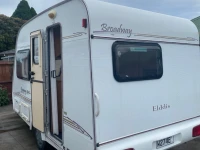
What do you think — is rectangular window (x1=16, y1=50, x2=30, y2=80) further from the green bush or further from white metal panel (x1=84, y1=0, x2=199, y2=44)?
the green bush

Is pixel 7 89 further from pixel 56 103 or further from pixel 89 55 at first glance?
pixel 89 55

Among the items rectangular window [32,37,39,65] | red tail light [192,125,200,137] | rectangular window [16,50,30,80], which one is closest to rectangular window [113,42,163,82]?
red tail light [192,125,200,137]

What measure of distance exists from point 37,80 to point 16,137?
84.1 inches

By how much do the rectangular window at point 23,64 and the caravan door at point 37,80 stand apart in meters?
0.52

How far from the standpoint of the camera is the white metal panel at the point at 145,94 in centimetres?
263

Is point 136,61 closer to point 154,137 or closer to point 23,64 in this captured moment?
point 154,137

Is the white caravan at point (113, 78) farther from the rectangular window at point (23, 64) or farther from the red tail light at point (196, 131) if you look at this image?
the rectangular window at point (23, 64)

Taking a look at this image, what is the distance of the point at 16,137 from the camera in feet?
17.4

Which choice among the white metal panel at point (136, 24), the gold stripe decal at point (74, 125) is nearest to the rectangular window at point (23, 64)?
the gold stripe decal at point (74, 125)

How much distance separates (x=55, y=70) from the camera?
378 centimetres

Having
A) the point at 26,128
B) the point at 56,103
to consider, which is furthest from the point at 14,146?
the point at 56,103

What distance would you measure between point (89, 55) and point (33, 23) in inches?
87.5

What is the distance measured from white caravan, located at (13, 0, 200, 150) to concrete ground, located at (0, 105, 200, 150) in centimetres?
87

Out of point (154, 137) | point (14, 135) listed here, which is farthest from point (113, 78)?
point (14, 135)
